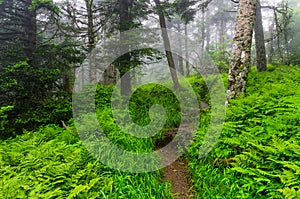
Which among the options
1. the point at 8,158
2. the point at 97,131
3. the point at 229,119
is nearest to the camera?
the point at 8,158

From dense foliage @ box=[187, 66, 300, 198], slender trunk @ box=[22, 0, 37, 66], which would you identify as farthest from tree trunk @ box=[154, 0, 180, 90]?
dense foliage @ box=[187, 66, 300, 198]

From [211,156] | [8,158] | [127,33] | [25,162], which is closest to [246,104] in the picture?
[211,156]

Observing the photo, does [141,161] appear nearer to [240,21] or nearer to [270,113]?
[270,113]

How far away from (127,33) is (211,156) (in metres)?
7.21

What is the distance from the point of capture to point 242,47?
5664mm

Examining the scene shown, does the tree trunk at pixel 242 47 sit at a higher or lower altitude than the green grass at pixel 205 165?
higher

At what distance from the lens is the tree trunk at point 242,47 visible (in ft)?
18.5

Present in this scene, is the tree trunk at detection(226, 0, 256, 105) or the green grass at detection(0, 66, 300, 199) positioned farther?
the tree trunk at detection(226, 0, 256, 105)

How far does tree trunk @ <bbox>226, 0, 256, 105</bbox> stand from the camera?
5.63 m

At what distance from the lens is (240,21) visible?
571 cm

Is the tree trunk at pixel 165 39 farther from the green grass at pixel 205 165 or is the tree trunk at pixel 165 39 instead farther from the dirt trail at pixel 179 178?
the dirt trail at pixel 179 178

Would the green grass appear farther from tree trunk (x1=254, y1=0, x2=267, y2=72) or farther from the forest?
tree trunk (x1=254, y1=0, x2=267, y2=72)

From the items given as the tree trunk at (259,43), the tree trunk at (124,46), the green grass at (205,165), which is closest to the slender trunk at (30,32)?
the tree trunk at (124,46)

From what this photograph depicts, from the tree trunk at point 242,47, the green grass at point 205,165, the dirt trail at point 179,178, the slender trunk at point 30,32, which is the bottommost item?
the dirt trail at point 179,178
